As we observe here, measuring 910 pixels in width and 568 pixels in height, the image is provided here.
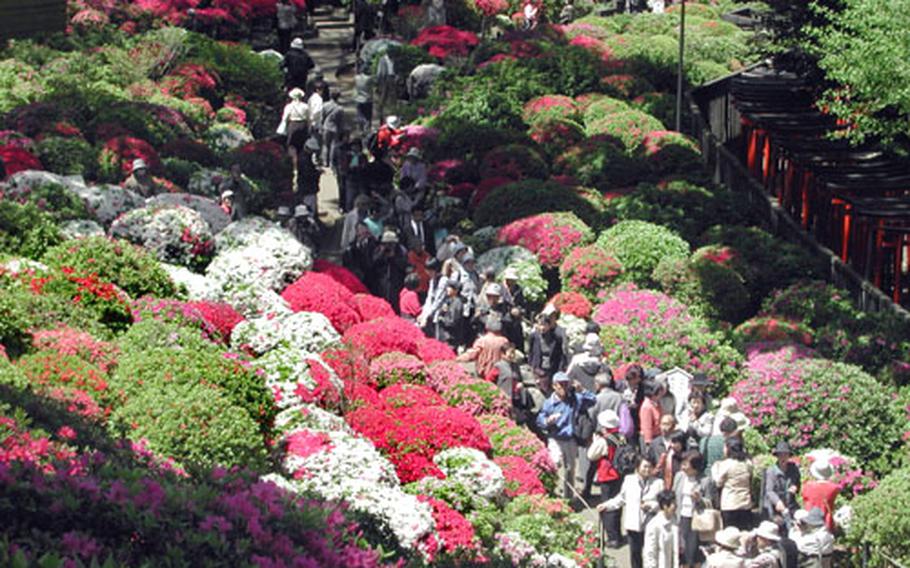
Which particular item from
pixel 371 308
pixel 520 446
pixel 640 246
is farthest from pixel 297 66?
pixel 520 446

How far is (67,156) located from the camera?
22.5m

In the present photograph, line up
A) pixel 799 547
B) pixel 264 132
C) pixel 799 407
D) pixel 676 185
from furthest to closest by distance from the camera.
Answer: pixel 264 132 < pixel 676 185 < pixel 799 407 < pixel 799 547

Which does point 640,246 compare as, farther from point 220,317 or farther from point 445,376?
point 220,317

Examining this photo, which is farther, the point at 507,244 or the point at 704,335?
the point at 507,244

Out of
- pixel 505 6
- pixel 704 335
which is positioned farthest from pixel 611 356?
pixel 505 6

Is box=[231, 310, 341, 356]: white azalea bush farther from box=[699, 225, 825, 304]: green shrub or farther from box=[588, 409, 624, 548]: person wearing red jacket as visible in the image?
box=[699, 225, 825, 304]: green shrub

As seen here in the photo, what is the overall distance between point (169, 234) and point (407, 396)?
4.90m

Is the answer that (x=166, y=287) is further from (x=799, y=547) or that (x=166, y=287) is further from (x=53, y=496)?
(x=53, y=496)

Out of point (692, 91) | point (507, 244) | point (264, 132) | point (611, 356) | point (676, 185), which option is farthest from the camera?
point (692, 91)

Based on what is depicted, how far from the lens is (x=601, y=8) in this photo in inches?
1704

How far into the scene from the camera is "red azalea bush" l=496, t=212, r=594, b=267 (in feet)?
73.9

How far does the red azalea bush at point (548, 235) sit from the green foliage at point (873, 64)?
421 cm

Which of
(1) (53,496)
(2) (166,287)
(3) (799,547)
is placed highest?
(1) (53,496)

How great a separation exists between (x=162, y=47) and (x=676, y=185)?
929cm
